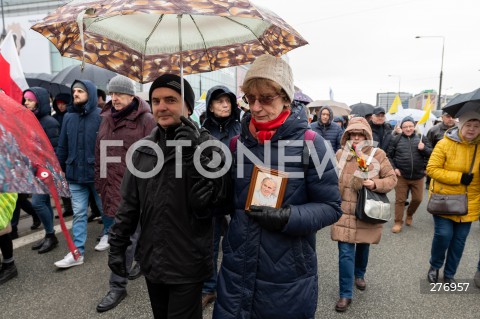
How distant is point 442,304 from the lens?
3.07 meters

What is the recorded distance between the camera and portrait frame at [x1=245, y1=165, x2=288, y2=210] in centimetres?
167

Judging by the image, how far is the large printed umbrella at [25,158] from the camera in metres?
0.93

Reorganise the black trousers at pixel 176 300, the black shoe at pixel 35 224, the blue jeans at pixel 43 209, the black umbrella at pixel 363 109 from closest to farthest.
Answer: the black trousers at pixel 176 300
the blue jeans at pixel 43 209
the black shoe at pixel 35 224
the black umbrella at pixel 363 109

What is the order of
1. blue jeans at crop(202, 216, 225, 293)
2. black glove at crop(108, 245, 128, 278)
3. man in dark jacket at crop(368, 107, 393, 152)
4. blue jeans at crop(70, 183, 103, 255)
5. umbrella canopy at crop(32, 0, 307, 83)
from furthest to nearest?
man in dark jacket at crop(368, 107, 393, 152)
blue jeans at crop(70, 183, 103, 255)
blue jeans at crop(202, 216, 225, 293)
umbrella canopy at crop(32, 0, 307, 83)
black glove at crop(108, 245, 128, 278)

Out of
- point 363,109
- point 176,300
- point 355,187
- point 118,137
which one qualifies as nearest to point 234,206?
point 176,300

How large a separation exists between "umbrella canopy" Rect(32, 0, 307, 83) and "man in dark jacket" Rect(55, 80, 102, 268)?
156 cm

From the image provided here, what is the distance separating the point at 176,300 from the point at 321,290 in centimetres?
193

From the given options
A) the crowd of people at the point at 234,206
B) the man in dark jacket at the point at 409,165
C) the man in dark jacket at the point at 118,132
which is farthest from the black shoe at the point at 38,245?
the man in dark jacket at the point at 409,165

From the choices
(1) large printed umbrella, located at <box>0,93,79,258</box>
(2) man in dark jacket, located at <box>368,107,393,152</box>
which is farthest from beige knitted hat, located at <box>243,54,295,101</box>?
(2) man in dark jacket, located at <box>368,107,393,152</box>

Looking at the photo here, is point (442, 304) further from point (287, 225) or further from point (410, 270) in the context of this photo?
point (287, 225)

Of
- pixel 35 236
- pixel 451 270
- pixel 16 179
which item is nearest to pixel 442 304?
pixel 451 270

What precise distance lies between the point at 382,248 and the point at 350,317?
6.30 ft

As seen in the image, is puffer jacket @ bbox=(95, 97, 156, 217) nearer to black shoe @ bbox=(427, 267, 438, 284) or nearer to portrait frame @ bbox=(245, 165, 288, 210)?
portrait frame @ bbox=(245, 165, 288, 210)

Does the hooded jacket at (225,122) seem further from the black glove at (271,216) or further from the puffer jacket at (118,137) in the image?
the black glove at (271,216)
